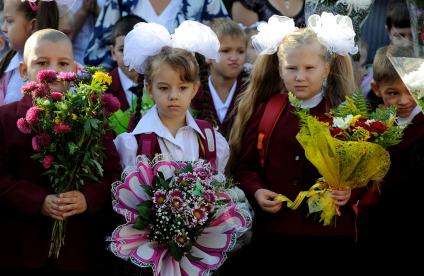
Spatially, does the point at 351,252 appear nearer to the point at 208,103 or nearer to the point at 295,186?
the point at 295,186

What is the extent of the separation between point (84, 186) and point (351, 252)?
171 centimetres

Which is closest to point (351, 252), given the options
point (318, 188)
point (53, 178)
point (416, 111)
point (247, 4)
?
point (318, 188)

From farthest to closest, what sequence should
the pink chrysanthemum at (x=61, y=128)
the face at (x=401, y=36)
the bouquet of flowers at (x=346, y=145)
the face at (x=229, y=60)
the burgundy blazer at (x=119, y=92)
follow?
the face at (x=401, y=36) → the face at (x=229, y=60) → the burgundy blazer at (x=119, y=92) → the bouquet of flowers at (x=346, y=145) → the pink chrysanthemum at (x=61, y=128)

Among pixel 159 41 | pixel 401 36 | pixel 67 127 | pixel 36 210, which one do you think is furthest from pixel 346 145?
pixel 401 36

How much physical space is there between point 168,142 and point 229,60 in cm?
147

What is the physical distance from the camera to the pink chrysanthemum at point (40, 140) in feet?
13.9

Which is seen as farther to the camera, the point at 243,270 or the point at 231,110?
the point at 231,110

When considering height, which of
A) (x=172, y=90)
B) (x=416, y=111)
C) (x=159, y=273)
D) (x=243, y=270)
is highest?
(x=172, y=90)

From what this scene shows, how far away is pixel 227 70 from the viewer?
6078 mm

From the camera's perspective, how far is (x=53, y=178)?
4.38 meters

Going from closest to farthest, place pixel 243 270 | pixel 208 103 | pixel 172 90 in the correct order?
1. pixel 172 90
2. pixel 243 270
3. pixel 208 103

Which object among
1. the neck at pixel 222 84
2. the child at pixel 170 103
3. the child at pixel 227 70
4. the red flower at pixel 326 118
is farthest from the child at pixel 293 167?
the neck at pixel 222 84

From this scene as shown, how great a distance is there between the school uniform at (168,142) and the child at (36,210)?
155 millimetres

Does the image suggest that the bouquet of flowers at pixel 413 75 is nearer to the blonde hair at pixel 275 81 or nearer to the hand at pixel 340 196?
the blonde hair at pixel 275 81
